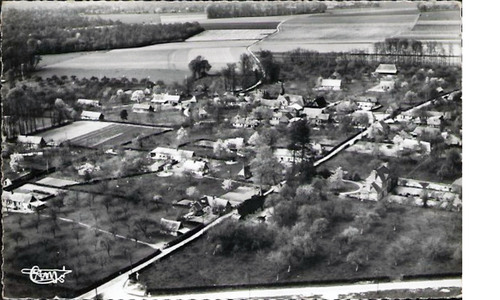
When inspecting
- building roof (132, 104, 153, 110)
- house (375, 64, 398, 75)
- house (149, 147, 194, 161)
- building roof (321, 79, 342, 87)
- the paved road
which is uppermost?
house (375, 64, 398, 75)

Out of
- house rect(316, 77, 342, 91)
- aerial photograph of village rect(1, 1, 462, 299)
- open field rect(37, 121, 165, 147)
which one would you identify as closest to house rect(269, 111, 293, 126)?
aerial photograph of village rect(1, 1, 462, 299)

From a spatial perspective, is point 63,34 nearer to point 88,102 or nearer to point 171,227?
point 88,102

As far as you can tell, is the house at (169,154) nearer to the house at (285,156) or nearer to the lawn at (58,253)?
the house at (285,156)

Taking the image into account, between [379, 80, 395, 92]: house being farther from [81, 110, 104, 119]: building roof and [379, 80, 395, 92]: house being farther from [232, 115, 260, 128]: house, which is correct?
[81, 110, 104, 119]: building roof

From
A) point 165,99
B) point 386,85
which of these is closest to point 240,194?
point 165,99

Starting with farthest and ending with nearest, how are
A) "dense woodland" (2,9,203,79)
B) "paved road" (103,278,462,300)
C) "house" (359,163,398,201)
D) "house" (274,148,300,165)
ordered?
1. "house" (274,148,300,165)
2. "house" (359,163,398,201)
3. "dense woodland" (2,9,203,79)
4. "paved road" (103,278,462,300)

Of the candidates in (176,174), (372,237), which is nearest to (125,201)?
(176,174)

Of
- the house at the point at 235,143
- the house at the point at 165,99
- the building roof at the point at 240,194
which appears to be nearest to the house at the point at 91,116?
the house at the point at 165,99
